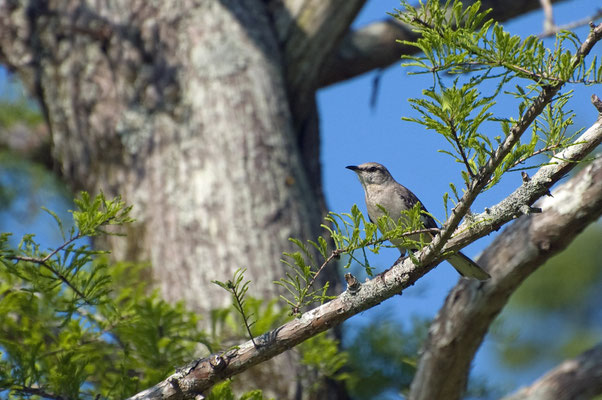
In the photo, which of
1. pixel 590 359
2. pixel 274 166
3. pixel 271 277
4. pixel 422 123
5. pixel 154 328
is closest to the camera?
pixel 422 123

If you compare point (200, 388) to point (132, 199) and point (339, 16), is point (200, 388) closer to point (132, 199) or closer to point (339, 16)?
point (132, 199)

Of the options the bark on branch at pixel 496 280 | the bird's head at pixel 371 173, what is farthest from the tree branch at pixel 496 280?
the bird's head at pixel 371 173

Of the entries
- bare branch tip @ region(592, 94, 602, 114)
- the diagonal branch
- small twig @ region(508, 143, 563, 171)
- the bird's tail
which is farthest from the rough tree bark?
bare branch tip @ region(592, 94, 602, 114)

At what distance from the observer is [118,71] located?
536 centimetres

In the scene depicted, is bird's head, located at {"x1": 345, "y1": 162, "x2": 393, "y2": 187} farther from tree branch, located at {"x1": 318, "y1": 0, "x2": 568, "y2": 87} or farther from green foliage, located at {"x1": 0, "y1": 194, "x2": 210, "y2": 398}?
green foliage, located at {"x1": 0, "y1": 194, "x2": 210, "y2": 398}

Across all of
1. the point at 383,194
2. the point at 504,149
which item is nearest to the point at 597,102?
the point at 504,149

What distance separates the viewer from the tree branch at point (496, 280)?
3404 millimetres

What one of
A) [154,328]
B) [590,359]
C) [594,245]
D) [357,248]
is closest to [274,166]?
[154,328]

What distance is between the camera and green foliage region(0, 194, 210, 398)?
2.74 m

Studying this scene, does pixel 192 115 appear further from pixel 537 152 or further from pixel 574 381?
pixel 537 152

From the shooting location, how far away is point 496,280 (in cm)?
362

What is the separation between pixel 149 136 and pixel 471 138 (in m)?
3.45

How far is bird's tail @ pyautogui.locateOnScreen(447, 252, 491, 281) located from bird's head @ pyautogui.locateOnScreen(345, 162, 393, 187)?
4.98ft

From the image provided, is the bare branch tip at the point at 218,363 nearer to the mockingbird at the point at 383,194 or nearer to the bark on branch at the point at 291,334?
the bark on branch at the point at 291,334
